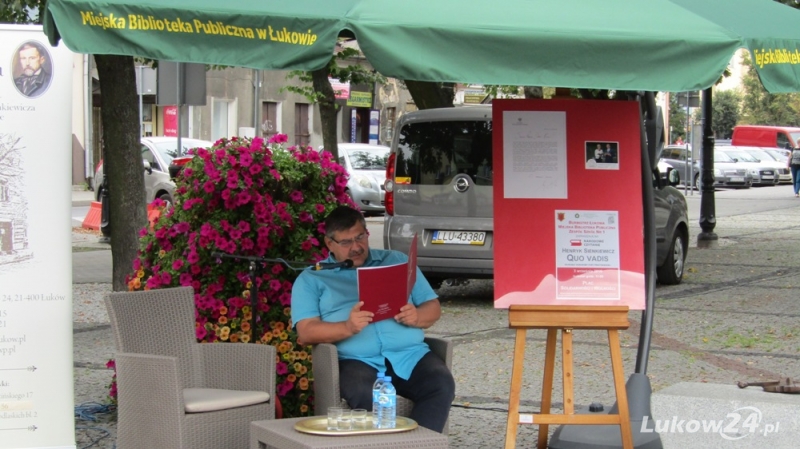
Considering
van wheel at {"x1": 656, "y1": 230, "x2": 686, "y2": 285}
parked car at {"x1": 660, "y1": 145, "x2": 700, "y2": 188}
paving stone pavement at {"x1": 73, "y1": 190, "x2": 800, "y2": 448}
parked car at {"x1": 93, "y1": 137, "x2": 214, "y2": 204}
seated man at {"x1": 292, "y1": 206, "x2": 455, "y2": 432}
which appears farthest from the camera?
parked car at {"x1": 660, "y1": 145, "x2": 700, "y2": 188}

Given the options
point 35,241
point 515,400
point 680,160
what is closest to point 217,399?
point 35,241

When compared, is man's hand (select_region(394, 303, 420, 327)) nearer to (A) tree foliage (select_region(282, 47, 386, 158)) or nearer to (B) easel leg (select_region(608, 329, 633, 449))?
(B) easel leg (select_region(608, 329, 633, 449))

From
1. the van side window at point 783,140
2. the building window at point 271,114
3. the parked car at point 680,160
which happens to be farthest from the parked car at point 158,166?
the van side window at point 783,140

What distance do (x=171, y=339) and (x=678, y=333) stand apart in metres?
5.53

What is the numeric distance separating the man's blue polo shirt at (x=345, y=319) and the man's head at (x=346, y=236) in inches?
3.1

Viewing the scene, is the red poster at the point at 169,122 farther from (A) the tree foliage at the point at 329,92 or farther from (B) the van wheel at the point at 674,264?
(B) the van wheel at the point at 674,264

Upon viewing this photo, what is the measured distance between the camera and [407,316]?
529cm

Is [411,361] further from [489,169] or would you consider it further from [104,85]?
[489,169]

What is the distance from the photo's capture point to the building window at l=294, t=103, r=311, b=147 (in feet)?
139

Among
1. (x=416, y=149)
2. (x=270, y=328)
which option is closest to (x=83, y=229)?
(x=416, y=149)

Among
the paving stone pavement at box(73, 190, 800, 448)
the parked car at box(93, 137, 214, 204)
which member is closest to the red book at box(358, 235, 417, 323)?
the paving stone pavement at box(73, 190, 800, 448)

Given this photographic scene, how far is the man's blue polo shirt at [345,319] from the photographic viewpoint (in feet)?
17.4

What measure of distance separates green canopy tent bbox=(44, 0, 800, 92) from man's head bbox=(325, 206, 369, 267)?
4.26ft

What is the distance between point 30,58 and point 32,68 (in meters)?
0.05
